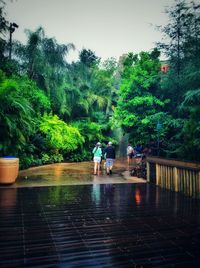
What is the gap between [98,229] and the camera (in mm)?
4898

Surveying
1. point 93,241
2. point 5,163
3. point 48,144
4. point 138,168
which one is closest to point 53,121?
point 48,144

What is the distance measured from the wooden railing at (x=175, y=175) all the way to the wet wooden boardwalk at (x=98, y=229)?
0.44m

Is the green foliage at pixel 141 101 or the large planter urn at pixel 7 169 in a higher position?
the green foliage at pixel 141 101

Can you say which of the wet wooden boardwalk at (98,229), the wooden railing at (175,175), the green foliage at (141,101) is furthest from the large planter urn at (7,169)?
the green foliage at (141,101)

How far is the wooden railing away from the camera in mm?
7861

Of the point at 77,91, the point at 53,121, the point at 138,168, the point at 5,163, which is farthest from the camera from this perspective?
the point at 77,91

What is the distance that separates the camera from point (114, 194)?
8.29m

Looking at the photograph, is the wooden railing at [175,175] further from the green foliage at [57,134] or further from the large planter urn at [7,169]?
the green foliage at [57,134]

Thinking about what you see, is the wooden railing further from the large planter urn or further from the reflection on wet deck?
the large planter urn

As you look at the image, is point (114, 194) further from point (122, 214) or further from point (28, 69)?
point (28, 69)

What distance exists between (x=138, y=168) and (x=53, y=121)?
7.87 metres

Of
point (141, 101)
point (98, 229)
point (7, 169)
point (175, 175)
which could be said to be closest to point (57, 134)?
point (141, 101)

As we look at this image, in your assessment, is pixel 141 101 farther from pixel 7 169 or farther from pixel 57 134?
pixel 7 169

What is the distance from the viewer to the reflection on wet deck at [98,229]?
11.8 ft
